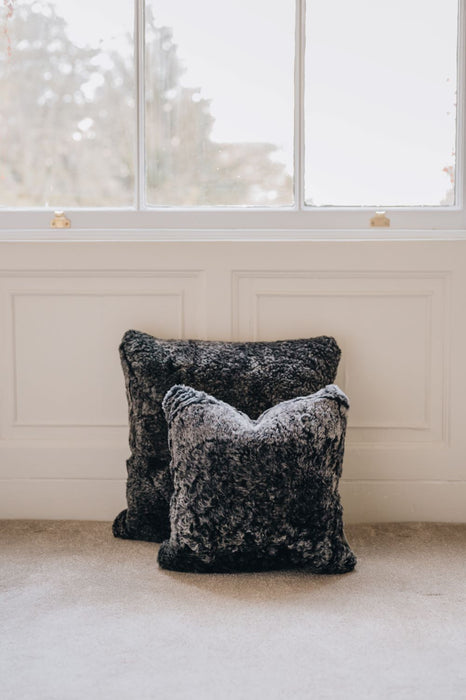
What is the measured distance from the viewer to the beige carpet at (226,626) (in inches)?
47.1

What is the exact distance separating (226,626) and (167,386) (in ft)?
2.02

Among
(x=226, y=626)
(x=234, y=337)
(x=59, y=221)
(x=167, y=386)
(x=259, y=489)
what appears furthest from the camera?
(x=59, y=221)

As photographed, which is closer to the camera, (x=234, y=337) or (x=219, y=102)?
(x=234, y=337)

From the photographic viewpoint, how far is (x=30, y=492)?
6.77 ft

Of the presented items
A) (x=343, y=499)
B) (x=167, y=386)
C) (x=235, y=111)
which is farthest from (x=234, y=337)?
(x=235, y=111)

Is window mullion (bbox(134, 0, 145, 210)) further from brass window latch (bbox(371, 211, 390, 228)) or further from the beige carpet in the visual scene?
the beige carpet

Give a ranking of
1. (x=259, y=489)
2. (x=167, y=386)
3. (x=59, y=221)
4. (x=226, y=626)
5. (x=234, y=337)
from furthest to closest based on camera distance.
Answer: (x=59, y=221) → (x=234, y=337) → (x=167, y=386) → (x=259, y=489) → (x=226, y=626)

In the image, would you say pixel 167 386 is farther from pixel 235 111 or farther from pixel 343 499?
pixel 235 111

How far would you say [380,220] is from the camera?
209 cm

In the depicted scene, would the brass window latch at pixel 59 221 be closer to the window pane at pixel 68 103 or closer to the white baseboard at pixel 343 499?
the window pane at pixel 68 103

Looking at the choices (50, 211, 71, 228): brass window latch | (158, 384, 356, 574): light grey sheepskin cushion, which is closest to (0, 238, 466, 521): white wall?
(50, 211, 71, 228): brass window latch

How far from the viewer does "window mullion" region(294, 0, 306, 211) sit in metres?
2.08

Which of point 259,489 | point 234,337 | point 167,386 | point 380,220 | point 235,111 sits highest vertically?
point 235,111

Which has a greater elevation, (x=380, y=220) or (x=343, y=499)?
(x=380, y=220)
